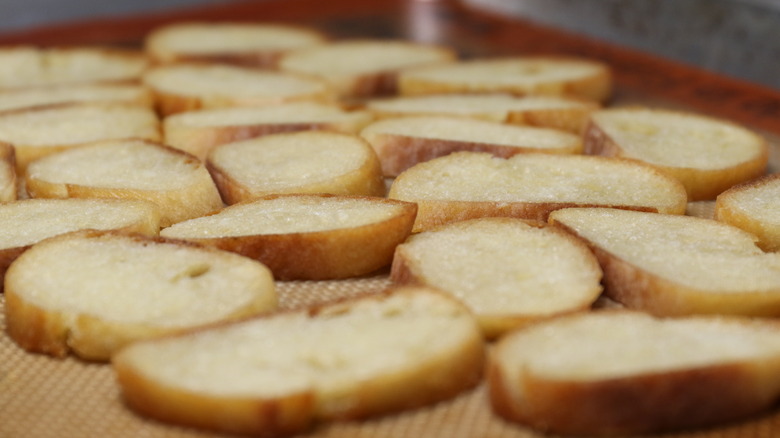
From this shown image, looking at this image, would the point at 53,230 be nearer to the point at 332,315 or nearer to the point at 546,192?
the point at 332,315

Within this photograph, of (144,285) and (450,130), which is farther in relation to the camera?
(450,130)

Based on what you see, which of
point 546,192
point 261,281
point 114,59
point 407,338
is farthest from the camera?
point 114,59

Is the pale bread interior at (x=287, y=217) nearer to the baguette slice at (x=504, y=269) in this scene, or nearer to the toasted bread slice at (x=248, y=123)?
the baguette slice at (x=504, y=269)

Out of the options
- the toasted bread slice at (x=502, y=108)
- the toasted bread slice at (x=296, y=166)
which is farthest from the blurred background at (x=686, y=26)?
the toasted bread slice at (x=296, y=166)

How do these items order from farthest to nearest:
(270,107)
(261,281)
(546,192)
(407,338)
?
(270,107) → (546,192) → (261,281) → (407,338)

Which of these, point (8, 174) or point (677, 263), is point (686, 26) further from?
point (8, 174)

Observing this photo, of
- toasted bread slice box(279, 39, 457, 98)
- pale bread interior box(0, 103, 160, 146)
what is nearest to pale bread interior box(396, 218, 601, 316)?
pale bread interior box(0, 103, 160, 146)

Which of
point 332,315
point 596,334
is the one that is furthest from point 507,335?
point 332,315
